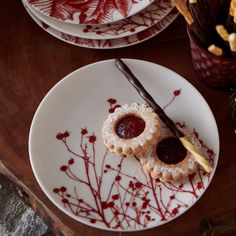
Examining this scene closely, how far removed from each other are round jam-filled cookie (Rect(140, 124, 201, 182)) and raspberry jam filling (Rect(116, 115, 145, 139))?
39 mm

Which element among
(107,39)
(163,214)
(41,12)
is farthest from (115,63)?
(163,214)

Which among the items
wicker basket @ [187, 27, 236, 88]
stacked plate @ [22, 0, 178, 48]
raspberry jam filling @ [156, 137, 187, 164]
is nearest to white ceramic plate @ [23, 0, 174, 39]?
stacked plate @ [22, 0, 178, 48]

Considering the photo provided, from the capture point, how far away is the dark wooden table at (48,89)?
34.8 inches

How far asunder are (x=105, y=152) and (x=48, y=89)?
0.17 meters

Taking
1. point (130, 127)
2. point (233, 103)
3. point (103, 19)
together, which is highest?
point (103, 19)

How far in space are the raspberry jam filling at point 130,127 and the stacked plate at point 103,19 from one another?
0.16 metres

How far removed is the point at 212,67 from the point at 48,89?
1.02 ft

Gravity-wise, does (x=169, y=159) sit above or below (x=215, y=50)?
below

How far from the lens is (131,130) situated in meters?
0.90

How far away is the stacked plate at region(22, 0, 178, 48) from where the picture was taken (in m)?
0.97

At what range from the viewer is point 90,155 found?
3.05 ft

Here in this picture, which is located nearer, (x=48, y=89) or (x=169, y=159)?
(x=169, y=159)

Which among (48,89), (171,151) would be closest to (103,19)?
(48,89)

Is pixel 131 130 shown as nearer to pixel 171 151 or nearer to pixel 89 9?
pixel 171 151
